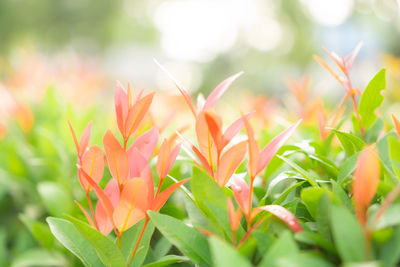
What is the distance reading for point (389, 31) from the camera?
45.5 feet

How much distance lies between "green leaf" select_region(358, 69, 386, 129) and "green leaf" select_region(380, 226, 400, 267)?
0.39 m

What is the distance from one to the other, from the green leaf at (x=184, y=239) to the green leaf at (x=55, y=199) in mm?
678

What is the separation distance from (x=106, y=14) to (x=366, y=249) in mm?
14173

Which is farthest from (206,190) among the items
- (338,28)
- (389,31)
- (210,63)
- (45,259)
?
(210,63)

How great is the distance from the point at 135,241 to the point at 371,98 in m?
0.63

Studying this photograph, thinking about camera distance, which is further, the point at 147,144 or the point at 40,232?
the point at 40,232

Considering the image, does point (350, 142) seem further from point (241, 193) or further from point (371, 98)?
point (241, 193)

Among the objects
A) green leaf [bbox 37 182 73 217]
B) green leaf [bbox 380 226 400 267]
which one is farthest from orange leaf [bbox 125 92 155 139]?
green leaf [bbox 37 182 73 217]

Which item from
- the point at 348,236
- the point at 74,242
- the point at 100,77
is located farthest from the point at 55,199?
the point at 100,77

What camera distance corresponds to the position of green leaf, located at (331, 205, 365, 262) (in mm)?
607

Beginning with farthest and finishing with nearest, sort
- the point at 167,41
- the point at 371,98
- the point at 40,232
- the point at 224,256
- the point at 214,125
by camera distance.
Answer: the point at 167,41
the point at 40,232
the point at 371,98
the point at 214,125
the point at 224,256

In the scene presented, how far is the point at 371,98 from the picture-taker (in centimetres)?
95

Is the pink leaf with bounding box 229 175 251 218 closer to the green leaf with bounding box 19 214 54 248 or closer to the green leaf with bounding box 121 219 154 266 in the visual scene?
the green leaf with bounding box 121 219 154 266

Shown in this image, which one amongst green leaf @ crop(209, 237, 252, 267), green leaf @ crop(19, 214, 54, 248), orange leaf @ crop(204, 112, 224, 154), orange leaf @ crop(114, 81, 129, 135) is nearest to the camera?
green leaf @ crop(209, 237, 252, 267)
